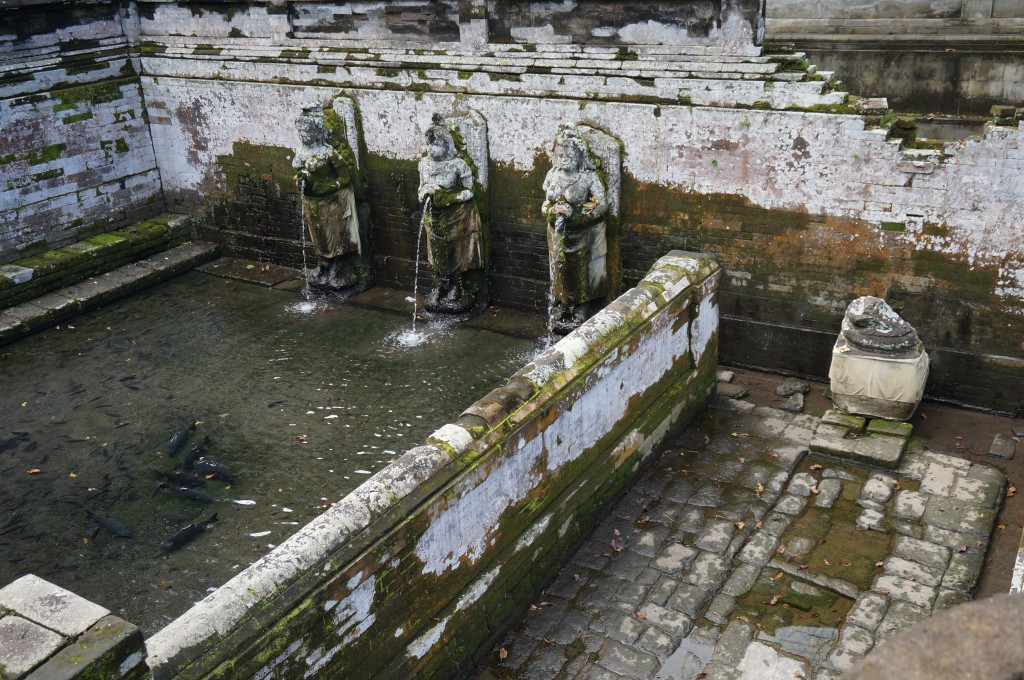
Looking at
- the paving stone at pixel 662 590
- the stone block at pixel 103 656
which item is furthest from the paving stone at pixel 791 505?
the stone block at pixel 103 656

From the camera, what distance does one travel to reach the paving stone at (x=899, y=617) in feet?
18.1

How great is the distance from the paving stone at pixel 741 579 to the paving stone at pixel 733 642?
0.30 metres

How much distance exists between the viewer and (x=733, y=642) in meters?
5.54

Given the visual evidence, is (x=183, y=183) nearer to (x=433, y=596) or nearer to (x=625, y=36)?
(x=625, y=36)

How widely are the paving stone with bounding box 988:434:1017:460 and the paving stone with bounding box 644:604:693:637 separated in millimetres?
3303

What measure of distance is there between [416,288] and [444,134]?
1964 millimetres

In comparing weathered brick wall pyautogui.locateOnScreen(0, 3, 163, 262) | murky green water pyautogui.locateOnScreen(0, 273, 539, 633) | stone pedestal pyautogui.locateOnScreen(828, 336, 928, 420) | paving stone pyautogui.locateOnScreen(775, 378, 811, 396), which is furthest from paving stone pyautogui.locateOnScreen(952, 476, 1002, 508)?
weathered brick wall pyautogui.locateOnScreen(0, 3, 163, 262)

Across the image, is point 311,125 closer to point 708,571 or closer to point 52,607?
point 708,571

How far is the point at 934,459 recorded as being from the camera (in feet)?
23.7

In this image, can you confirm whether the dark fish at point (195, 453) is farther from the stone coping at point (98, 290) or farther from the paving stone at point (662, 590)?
the paving stone at point (662, 590)

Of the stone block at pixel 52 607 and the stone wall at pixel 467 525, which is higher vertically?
the stone block at pixel 52 607

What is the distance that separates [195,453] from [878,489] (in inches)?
223

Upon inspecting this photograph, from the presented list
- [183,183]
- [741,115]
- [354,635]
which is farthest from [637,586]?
[183,183]

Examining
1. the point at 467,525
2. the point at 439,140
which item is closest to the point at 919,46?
the point at 439,140
